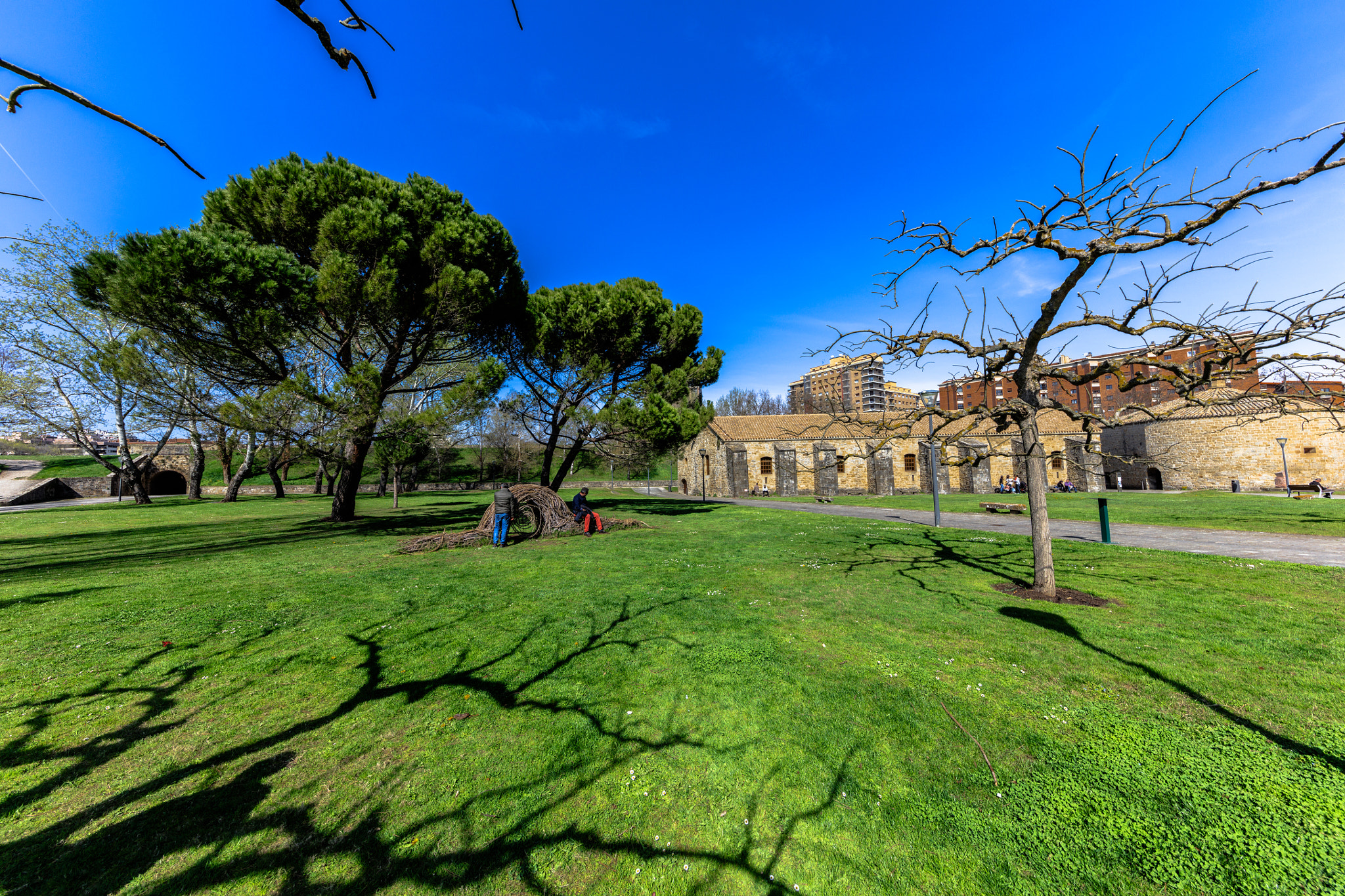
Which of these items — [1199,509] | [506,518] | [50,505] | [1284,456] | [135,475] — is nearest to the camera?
[506,518]

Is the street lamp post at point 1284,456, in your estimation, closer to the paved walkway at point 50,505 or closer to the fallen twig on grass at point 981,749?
the fallen twig on grass at point 981,749

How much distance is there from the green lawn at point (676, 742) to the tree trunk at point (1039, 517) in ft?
2.11

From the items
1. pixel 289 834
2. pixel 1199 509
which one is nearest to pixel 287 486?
pixel 289 834

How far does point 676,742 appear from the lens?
10.9 feet

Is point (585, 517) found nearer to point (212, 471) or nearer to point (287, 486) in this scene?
point (287, 486)

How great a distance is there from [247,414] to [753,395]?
2791 inches

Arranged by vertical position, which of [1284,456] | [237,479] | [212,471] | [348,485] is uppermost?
[212,471]

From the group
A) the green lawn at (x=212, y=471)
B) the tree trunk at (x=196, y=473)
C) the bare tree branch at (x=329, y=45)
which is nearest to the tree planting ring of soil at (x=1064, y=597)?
the bare tree branch at (x=329, y=45)

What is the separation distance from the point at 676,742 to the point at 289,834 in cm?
230

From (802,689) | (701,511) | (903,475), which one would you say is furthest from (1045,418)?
(802,689)

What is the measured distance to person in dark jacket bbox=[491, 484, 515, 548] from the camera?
39.2 ft

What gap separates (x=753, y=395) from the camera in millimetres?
77688

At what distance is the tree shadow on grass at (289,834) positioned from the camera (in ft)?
7.23

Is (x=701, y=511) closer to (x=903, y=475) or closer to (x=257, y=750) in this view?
(x=257, y=750)
